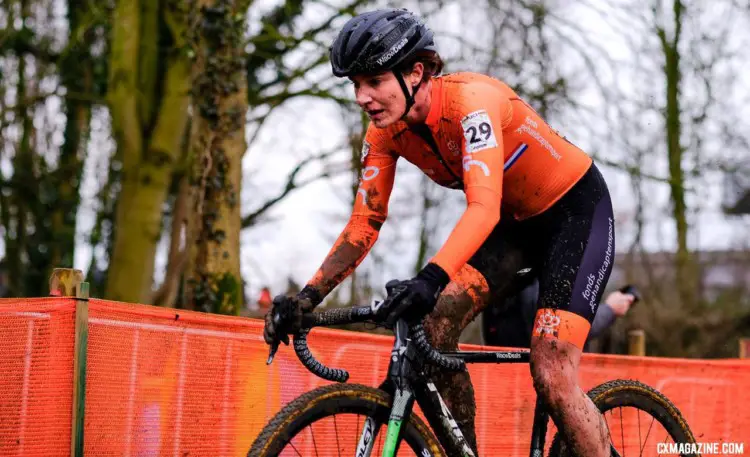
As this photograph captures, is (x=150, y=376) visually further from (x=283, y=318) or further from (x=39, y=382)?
(x=283, y=318)

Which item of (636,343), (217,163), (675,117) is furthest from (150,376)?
(675,117)

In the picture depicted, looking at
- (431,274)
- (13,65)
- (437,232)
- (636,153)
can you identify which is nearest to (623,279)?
(437,232)

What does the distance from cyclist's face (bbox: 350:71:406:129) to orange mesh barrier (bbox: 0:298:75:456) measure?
5.38 ft

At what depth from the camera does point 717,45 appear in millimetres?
18531

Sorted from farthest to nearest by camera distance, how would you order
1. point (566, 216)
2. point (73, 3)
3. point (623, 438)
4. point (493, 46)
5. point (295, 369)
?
1. point (73, 3)
2. point (493, 46)
3. point (295, 369)
4. point (623, 438)
5. point (566, 216)

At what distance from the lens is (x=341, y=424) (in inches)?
133

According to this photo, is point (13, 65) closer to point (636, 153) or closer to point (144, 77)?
point (144, 77)

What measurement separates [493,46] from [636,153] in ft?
14.2

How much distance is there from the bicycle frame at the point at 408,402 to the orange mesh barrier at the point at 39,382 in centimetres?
158

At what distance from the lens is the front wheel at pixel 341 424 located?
305 centimetres

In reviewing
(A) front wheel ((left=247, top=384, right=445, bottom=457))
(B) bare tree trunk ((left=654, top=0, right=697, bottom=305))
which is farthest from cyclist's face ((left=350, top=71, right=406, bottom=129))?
(B) bare tree trunk ((left=654, top=0, right=697, bottom=305))

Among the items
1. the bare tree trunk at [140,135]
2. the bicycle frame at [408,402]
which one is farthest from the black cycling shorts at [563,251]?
the bare tree trunk at [140,135]

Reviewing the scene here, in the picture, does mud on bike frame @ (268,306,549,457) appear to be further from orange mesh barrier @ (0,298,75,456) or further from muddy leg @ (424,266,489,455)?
orange mesh barrier @ (0,298,75,456)

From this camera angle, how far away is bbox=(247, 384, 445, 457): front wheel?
120 inches
